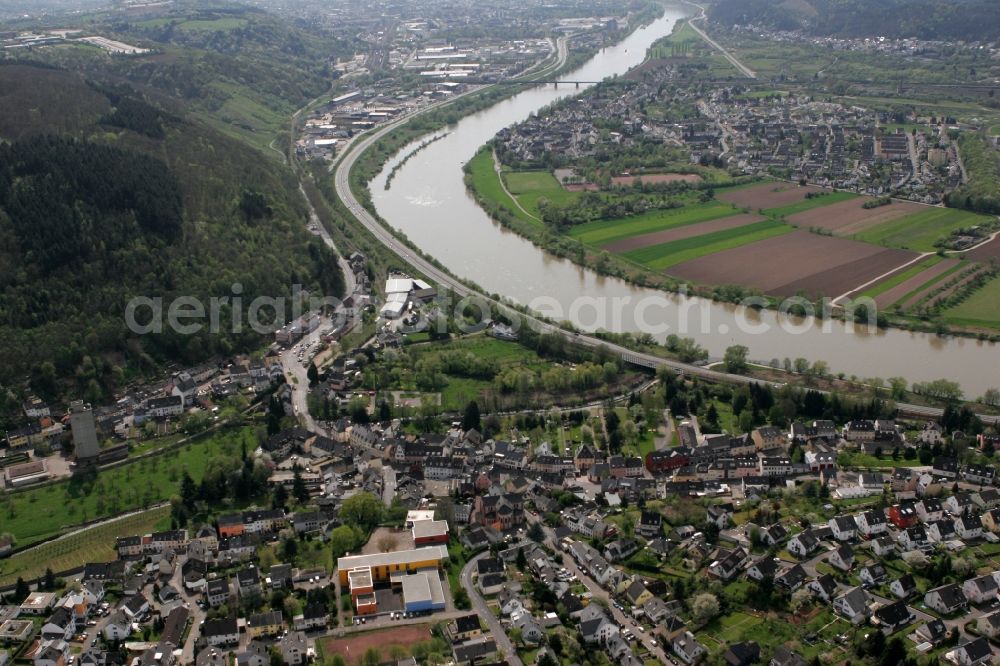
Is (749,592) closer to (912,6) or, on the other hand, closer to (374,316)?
(374,316)

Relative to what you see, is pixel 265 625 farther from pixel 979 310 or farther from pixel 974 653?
pixel 979 310

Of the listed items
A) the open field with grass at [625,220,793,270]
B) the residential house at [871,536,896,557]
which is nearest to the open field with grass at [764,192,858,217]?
the open field with grass at [625,220,793,270]

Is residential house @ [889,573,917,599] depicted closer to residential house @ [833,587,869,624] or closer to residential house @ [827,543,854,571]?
residential house @ [833,587,869,624]

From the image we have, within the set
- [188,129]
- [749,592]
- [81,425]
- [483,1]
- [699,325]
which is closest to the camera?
[749,592]

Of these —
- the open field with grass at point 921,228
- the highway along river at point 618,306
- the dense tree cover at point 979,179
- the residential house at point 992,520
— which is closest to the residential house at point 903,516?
the residential house at point 992,520

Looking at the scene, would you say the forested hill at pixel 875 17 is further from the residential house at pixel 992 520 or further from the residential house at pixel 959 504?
the residential house at pixel 992 520

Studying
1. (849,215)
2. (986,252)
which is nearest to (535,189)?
(849,215)

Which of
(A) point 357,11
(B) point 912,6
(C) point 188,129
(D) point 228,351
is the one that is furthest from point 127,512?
(A) point 357,11
